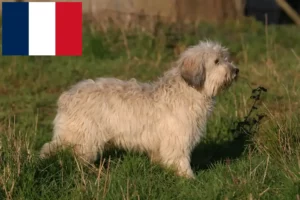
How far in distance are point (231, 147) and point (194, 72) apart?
1.50 m

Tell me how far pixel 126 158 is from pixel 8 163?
1.26m

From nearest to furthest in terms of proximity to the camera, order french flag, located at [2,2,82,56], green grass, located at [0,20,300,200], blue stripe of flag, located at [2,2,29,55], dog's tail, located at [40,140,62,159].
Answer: green grass, located at [0,20,300,200]
dog's tail, located at [40,140,62,159]
french flag, located at [2,2,82,56]
blue stripe of flag, located at [2,2,29,55]

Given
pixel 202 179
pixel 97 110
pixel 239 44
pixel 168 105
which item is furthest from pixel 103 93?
pixel 239 44

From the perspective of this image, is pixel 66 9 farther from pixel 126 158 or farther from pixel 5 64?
pixel 126 158

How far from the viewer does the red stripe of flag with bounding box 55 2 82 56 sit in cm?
1219

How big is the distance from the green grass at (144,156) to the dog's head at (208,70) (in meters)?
0.72

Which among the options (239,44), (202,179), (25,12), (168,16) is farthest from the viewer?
(168,16)

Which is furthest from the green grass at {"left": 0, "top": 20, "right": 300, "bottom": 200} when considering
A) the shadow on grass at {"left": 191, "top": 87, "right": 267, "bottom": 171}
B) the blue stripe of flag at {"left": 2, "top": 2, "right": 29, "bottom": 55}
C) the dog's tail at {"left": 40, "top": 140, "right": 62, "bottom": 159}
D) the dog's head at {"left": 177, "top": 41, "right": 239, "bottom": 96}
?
the dog's head at {"left": 177, "top": 41, "right": 239, "bottom": 96}

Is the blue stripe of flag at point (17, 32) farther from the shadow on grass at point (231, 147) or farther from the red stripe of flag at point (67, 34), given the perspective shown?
the shadow on grass at point (231, 147)

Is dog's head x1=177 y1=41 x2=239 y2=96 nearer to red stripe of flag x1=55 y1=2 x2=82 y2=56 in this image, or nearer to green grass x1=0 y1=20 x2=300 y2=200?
green grass x1=0 y1=20 x2=300 y2=200

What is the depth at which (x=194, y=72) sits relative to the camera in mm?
6953

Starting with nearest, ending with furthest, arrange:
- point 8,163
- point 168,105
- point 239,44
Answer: point 8,163
point 168,105
point 239,44

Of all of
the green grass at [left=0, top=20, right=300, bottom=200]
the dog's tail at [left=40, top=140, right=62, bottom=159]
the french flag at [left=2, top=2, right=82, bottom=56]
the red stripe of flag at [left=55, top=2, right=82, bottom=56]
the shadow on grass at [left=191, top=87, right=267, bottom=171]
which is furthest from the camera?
the red stripe of flag at [left=55, top=2, right=82, bottom=56]

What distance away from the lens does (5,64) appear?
38.3 feet
